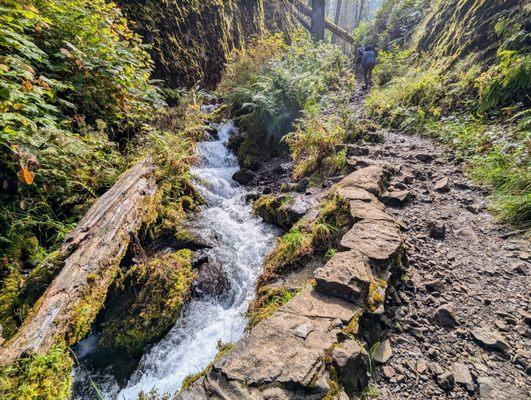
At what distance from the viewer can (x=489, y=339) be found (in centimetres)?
228

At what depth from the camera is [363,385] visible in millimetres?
2012

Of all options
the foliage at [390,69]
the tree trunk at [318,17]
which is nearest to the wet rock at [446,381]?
the foliage at [390,69]

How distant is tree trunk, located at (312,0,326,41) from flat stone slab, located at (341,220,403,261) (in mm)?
21477

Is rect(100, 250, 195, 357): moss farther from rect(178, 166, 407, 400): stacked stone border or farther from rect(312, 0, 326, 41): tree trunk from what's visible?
rect(312, 0, 326, 41): tree trunk

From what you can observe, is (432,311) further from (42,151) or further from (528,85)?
(528,85)

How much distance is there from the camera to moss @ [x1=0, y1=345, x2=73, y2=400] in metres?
1.95

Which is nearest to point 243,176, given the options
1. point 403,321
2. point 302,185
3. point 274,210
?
point 302,185


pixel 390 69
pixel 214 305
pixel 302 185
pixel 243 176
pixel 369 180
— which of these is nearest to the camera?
pixel 214 305

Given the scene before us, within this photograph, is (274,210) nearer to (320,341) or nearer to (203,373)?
(320,341)

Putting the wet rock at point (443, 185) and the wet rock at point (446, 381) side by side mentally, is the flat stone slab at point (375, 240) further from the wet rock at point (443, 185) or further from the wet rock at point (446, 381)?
the wet rock at point (443, 185)

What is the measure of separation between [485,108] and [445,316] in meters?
5.52

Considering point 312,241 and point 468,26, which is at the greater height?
point 468,26

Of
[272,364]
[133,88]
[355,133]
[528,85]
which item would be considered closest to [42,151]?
[133,88]

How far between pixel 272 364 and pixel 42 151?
3.78 metres
